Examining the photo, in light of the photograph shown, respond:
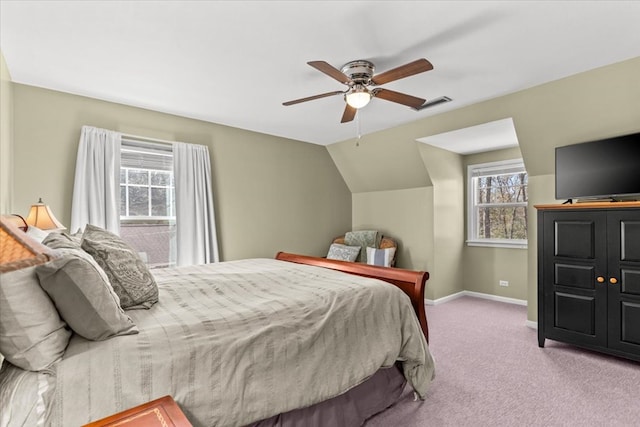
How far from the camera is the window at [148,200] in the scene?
3592mm

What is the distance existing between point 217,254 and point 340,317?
8.47ft

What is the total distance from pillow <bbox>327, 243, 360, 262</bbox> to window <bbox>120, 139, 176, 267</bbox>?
239 cm

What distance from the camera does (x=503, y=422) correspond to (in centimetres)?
195

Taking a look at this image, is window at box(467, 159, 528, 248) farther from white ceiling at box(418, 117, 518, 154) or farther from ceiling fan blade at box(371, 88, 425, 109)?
ceiling fan blade at box(371, 88, 425, 109)

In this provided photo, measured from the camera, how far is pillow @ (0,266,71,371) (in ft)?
3.31

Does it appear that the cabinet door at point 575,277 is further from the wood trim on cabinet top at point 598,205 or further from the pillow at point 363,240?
the pillow at point 363,240

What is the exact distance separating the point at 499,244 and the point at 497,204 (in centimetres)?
62

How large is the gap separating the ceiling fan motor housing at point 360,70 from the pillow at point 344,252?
296cm

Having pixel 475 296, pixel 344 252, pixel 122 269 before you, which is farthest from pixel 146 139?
pixel 475 296

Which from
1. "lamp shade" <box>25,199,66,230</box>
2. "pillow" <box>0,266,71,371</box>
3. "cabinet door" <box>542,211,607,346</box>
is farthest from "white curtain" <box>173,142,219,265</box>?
"cabinet door" <box>542,211,607,346</box>

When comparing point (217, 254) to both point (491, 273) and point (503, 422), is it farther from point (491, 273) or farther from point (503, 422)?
point (491, 273)

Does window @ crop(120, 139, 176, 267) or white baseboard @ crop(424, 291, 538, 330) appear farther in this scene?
white baseboard @ crop(424, 291, 538, 330)

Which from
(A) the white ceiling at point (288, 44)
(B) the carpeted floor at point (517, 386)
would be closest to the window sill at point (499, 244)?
(B) the carpeted floor at point (517, 386)

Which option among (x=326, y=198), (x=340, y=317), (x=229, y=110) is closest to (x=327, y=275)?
(x=340, y=317)
